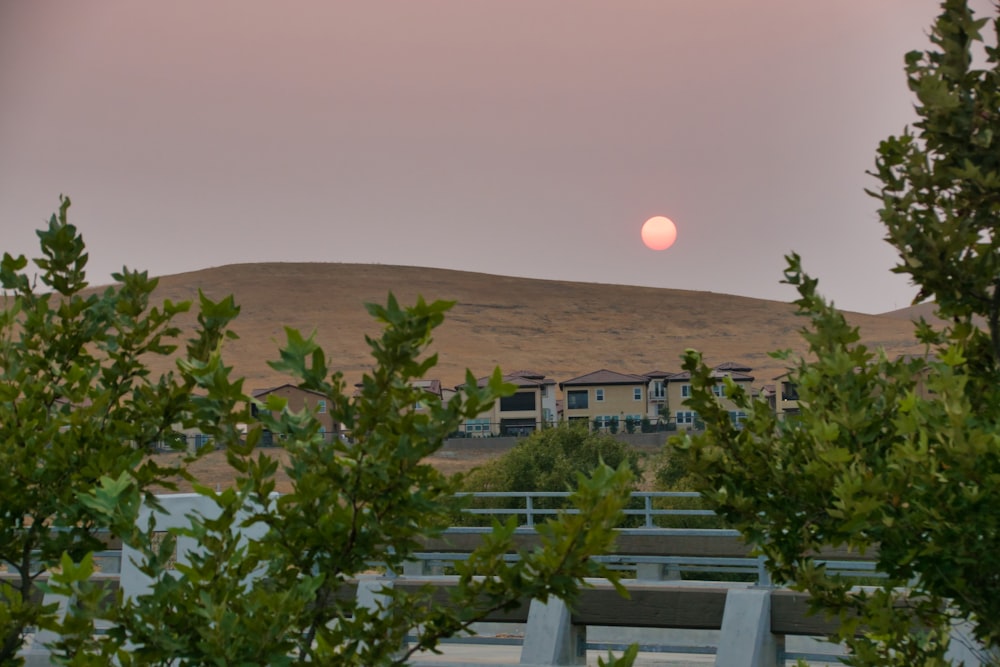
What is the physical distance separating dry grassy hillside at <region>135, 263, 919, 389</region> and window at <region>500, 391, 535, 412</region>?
25.4 metres

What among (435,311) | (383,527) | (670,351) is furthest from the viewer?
(670,351)

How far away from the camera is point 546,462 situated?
58500 millimetres

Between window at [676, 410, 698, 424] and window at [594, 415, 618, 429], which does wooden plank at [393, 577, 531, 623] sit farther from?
window at [676, 410, 698, 424]

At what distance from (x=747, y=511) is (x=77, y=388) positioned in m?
3.47

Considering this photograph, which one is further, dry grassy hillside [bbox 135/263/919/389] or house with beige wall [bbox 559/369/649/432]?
dry grassy hillside [bbox 135/263/919/389]

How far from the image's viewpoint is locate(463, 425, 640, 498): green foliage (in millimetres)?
56031

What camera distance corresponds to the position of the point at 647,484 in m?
77.6

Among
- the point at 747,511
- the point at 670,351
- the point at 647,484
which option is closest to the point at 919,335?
the point at 747,511

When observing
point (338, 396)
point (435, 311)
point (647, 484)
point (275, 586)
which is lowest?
point (647, 484)

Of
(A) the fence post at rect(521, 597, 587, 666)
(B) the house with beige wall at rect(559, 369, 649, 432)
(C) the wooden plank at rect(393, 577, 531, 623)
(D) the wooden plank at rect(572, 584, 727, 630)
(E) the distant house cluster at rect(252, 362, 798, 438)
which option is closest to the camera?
(C) the wooden plank at rect(393, 577, 531, 623)

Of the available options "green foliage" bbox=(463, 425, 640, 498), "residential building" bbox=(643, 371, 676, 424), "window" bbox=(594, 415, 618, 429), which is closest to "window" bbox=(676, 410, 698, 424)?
"residential building" bbox=(643, 371, 676, 424)

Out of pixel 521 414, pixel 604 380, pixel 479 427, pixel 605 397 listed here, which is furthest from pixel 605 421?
pixel 479 427

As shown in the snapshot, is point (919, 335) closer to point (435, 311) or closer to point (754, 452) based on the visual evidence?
point (754, 452)

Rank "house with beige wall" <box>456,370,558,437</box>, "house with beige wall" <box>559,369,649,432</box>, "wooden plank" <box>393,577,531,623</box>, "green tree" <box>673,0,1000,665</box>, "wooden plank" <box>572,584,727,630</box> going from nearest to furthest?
"green tree" <box>673,0,1000,665</box> → "wooden plank" <box>393,577,531,623</box> → "wooden plank" <box>572,584,727,630</box> → "house with beige wall" <box>456,370,558,437</box> → "house with beige wall" <box>559,369,649,432</box>
